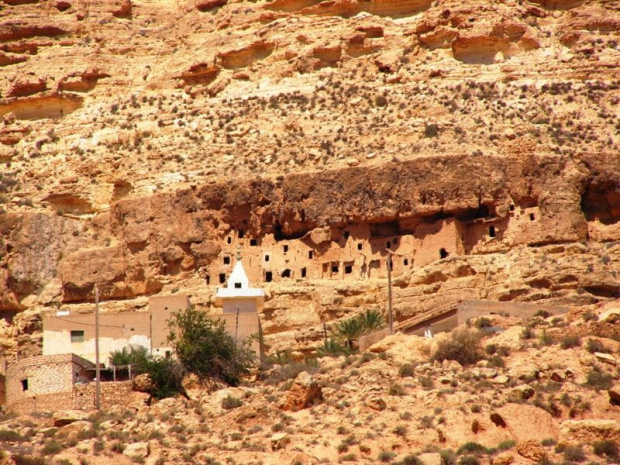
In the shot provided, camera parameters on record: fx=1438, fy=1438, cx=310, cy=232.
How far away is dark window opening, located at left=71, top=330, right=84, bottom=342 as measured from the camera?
46.6m

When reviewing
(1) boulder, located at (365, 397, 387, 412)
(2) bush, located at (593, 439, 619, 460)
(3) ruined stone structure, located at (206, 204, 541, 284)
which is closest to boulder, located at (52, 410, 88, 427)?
(1) boulder, located at (365, 397, 387, 412)

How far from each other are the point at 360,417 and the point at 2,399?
581 inches

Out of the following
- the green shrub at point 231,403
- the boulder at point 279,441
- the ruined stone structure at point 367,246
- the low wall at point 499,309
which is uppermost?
the ruined stone structure at point 367,246

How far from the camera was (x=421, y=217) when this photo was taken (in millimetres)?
51500

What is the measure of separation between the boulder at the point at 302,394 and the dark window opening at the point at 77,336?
11.9 m

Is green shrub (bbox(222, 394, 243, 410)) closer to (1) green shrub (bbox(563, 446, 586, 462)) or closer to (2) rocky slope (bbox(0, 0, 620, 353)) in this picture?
(1) green shrub (bbox(563, 446, 586, 462))

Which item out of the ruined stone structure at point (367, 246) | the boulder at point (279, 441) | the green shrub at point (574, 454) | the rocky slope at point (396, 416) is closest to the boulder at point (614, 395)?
the rocky slope at point (396, 416)

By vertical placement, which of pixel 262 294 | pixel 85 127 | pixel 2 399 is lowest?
pixel 2 399

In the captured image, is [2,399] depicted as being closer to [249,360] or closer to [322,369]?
[249,360]

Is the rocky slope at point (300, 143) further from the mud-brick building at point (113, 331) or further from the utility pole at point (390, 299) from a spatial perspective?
the mud-brick building at point (113, 331)

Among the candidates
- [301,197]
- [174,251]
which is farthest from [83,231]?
[301,197]

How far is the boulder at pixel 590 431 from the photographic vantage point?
106 feet

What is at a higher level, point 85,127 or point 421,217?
point 85,127

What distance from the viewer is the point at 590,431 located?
32562 millimetres
